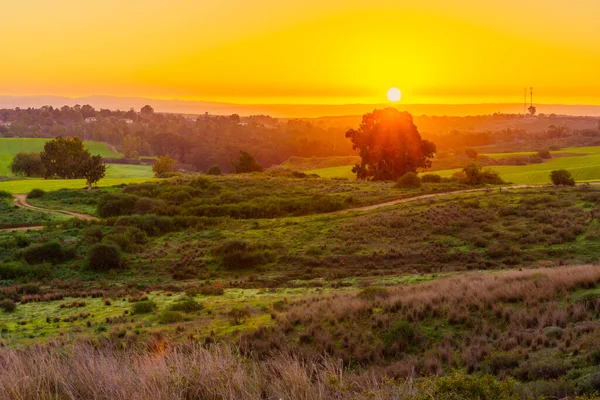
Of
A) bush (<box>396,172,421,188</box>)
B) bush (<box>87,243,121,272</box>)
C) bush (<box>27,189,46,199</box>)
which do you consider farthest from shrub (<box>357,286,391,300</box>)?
bush (<box>27,189,46,199</box>)

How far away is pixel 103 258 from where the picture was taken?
3003 cm

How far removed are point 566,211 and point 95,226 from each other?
3414 centimetres

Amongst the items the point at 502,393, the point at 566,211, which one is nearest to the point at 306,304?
the point at 502,393

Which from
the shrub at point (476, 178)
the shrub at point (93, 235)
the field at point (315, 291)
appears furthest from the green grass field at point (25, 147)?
the shrub at point (476, 178)

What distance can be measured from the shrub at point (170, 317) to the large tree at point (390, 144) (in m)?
50.4

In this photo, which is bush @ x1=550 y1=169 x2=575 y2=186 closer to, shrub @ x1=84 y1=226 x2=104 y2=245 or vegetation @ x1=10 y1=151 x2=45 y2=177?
shrub @ x1=84 y1=226 x2=104 y2=245

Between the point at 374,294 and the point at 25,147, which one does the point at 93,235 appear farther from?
the point at 25,147

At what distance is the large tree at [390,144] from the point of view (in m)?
63.1

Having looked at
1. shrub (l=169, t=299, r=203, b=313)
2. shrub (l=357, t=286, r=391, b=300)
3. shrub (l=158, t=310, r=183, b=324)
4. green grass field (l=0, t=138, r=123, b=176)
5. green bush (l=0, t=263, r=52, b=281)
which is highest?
green grass field (l=0, t=138, r=123, b=176)

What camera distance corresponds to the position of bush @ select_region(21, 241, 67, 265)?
101 feet

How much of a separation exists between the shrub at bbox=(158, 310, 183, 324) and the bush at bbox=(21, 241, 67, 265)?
61.0 ft

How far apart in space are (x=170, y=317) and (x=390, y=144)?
51.0 m

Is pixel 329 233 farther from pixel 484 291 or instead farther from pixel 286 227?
pixel 484 291

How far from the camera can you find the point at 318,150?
15425 centimetres
